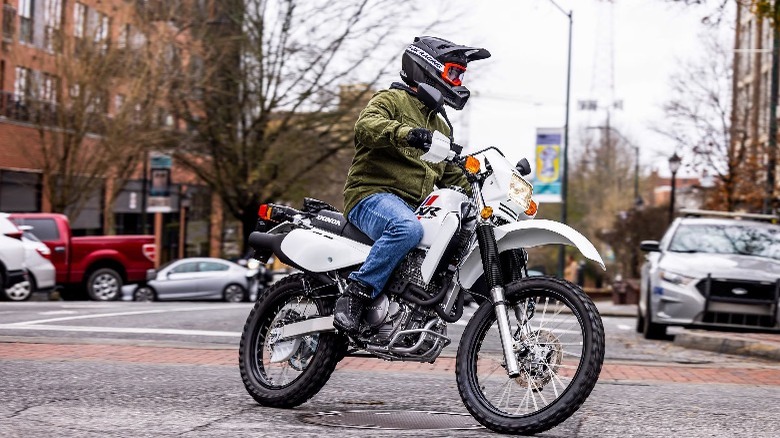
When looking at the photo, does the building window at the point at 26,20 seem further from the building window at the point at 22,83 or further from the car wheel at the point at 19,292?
the car wheel at the point at 19,292

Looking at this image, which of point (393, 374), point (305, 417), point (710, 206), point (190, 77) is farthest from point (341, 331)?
point (190, 77)

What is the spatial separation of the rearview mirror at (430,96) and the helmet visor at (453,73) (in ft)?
1.10

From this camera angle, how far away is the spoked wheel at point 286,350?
20.9 ft

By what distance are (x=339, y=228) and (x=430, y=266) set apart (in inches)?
28.8

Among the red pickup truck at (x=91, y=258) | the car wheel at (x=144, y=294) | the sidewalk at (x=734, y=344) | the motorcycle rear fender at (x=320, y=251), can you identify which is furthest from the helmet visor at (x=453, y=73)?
the car wheel at (x=144, y=294)

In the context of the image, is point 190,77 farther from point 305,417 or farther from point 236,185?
point 305,417

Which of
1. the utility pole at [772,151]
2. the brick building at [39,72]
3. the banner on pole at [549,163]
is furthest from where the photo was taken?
the banner on pole at [549,163]

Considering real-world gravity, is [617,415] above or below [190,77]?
below

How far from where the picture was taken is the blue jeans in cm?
588

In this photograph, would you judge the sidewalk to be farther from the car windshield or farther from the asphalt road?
the car windshield

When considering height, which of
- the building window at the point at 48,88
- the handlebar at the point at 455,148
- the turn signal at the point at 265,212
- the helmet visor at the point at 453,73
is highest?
the building window at the point at 48,88

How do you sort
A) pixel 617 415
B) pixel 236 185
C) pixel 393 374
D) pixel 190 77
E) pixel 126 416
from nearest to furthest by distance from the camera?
pixel 126 416
pixel 617 415
pixel 393 374
pixel 190 77
pixel 236 185

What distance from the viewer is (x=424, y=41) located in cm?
614

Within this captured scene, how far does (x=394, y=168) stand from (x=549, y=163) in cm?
3757
